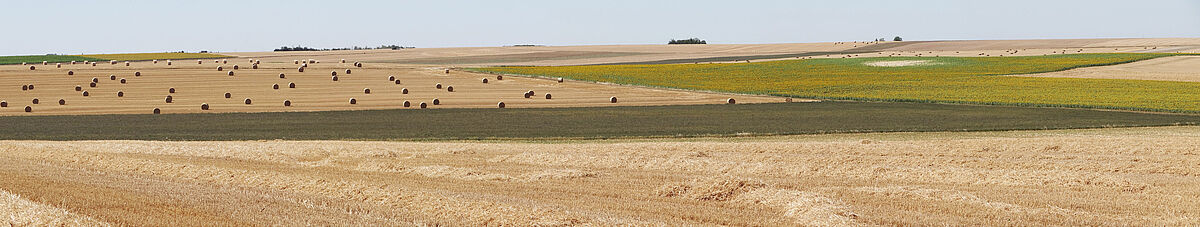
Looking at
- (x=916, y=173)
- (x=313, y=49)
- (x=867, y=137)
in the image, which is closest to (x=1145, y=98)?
(x=867, y=137)

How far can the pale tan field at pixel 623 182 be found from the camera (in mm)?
16469

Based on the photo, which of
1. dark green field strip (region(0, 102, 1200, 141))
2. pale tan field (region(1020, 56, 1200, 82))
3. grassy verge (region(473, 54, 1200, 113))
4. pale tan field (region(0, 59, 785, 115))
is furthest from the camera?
pale tan field (region(1020, 56, 1200, 82))

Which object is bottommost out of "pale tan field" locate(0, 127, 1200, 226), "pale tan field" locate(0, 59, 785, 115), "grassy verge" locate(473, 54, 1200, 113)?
"grassy verge" locate(473, 54, 1200, 113)

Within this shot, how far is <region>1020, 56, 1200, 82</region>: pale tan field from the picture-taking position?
3046 inches

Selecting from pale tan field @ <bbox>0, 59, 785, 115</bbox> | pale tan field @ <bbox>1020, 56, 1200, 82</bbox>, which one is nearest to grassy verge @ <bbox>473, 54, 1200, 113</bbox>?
pale tan field @ <bbox>1020, 56, 1200, 82</bbox>

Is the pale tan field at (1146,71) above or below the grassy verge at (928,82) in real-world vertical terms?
below

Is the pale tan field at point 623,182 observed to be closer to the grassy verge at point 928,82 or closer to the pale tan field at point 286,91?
the pale tan field at point 286,91

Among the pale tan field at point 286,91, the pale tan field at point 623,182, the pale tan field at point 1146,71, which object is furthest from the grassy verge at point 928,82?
the pale tan field at point 623,182

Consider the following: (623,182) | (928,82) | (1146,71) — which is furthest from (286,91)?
(1146,71)

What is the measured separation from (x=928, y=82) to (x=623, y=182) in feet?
179

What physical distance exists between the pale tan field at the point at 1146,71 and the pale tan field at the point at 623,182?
49.2 meters

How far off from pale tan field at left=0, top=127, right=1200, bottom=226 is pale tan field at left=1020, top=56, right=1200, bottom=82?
162 ft

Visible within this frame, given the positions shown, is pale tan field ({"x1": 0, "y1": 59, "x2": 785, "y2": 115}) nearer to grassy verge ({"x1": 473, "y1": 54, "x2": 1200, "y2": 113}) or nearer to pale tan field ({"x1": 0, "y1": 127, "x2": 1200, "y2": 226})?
grassy verge ({"x1": 473, "y1": 54, "x2": 1200, "y2": 113})

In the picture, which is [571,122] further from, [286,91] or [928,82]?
[928,82]
